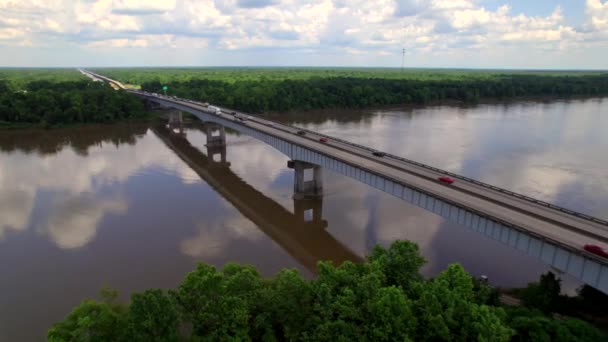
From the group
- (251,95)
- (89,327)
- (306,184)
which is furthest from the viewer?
(251,95)

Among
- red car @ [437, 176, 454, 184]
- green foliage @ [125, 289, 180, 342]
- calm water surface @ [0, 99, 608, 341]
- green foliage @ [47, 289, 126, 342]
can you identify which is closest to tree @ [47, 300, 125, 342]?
green foliage @ [47, 289, 126, 342]

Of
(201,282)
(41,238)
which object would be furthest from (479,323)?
(41,238)

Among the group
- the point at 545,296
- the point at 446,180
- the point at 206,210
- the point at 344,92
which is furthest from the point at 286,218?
the point at 344,92

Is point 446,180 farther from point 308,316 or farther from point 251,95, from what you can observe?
point 251,95

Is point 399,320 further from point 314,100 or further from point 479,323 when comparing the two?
point 314,100

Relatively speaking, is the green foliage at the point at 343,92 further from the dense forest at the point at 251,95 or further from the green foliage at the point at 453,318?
the green foliage at the point at 453,318

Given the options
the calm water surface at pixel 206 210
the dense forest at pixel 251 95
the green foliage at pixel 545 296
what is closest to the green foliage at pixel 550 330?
the green foliage at pixel 545 296
